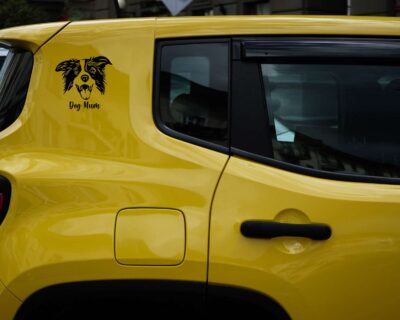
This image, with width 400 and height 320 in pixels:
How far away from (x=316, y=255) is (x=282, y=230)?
0.14m

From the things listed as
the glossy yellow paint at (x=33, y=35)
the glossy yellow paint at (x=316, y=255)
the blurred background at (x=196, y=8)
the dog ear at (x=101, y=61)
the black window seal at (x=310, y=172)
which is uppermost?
the glossy yellow paint at (x=33, y=35)

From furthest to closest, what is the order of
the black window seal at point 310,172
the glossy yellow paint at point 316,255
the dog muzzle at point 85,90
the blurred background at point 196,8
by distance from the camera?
the blurred background at point 196,8, the dog muzzle at point 85,90, the black window seal at point 310,172, the glossy yellow paint at point 316,255

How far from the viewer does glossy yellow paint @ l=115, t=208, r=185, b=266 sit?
6.84ft

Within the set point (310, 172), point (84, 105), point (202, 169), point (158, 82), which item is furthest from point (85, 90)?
point (310, 172)

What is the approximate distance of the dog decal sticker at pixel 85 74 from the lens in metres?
2.28

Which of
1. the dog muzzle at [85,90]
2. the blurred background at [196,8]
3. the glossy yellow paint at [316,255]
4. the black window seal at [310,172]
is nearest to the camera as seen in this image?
the glossy yellow paint at [316,255]

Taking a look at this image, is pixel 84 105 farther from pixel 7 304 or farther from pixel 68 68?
pixel 7 304

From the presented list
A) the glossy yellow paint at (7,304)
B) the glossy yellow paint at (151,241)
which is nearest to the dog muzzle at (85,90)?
the glossy yellow paint at (151,241)

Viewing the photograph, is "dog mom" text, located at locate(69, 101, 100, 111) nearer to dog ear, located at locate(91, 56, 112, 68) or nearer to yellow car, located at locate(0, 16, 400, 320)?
yellow car, located at locate(0, 16, 400, 320)

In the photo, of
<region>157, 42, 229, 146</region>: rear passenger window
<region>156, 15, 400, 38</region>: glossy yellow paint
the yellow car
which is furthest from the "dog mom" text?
<region>156, 15, 400, 38</region>: glossy yellow paint

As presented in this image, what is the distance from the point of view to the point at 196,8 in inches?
686

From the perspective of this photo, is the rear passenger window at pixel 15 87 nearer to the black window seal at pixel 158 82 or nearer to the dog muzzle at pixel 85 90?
the dog muzzle at pixel 85 90

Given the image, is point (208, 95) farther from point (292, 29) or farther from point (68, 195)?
point (68, 195)

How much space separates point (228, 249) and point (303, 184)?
342 millimetres
